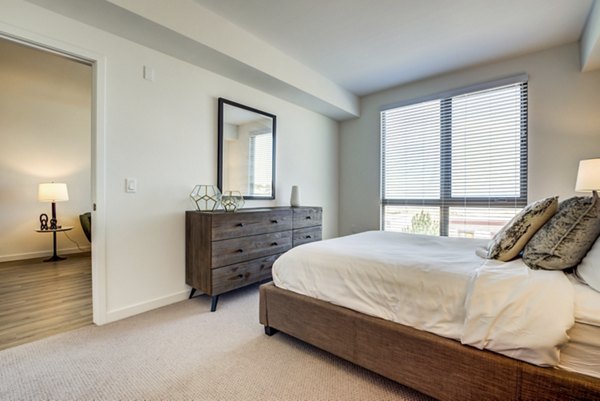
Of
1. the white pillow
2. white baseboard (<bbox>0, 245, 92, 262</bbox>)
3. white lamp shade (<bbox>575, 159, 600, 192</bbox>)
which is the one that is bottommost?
white baseboard (<bbox>0, 245, 92, 262</bbox>)

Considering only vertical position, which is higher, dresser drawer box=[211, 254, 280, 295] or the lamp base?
dresser drawer box=[211, 254, 280, 295]

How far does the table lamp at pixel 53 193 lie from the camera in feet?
14.0

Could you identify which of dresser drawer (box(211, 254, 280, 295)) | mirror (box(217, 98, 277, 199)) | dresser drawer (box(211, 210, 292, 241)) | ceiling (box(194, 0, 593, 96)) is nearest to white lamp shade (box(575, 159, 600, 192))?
ceiling (box(194, 0, 593, 96))

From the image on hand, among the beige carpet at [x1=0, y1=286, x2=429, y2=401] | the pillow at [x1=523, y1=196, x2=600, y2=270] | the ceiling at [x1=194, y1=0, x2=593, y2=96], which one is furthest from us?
the ceiling at [x1=194, y1=0, x2=593, y2=96]

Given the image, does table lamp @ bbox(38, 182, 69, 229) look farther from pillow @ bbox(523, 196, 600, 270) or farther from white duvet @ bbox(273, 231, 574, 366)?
pillow @ bbox(523, 196, 600, 270)

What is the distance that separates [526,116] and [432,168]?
115 cm

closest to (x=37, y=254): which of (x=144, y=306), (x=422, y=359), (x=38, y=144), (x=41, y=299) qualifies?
(x=38, y=144)

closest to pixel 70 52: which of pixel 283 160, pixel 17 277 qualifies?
pixel 283 160

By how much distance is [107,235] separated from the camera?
225cm

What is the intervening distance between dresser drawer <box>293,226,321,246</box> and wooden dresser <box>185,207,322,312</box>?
0.58 ft

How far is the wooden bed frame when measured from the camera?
3.51 feet

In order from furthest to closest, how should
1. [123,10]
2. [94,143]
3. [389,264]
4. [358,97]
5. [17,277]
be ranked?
[358,97] → [17,277] → [94,143] → [123,10] → [389,264]

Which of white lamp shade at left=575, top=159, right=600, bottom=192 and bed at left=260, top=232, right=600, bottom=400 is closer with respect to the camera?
bed at left=260, top=232, right=600, bottom=400

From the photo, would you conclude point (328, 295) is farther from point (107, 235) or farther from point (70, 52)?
point (70, 52)
